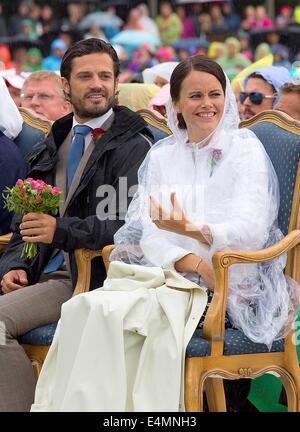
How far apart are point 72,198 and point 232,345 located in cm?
119

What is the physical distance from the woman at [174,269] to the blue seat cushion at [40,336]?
26 cm

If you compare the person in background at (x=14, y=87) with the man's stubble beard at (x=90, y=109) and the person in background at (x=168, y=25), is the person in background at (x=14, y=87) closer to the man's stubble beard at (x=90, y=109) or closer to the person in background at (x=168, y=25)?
the man's stubble beard at (x=90, y=109)

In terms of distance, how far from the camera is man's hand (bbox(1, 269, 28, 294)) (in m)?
4.88

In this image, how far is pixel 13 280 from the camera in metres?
4.92

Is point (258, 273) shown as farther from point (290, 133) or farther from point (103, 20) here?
point (103, 20)

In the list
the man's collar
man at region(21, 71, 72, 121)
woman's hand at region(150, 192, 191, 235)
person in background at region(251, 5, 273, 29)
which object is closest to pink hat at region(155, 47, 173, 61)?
person in background at region(251, 5, 273, 29)

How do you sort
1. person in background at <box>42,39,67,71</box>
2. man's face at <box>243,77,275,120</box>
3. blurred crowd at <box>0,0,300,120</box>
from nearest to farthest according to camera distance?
man's face at <box>243,77,275,120</box> < person in background at <box>42,39,67,71</box> < blurred crowd at <box>0,0,300,120</box>

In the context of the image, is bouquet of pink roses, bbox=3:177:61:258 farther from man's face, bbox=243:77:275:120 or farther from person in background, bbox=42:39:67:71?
person in background, bbox=42:39:67:71

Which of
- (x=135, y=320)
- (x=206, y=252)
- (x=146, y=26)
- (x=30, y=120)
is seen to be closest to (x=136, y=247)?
(x=206, y=252)

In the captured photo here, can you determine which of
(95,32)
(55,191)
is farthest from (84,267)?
(95,32)

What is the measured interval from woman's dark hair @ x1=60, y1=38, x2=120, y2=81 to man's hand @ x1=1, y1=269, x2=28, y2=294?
3.34 ft

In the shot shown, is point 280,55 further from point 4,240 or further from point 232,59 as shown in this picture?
point 4,240

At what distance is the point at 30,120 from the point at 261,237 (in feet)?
6.50

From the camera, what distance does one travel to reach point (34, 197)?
15.1 feet
